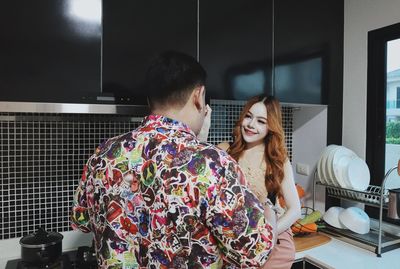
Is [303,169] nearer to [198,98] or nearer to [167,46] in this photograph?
[167,46]

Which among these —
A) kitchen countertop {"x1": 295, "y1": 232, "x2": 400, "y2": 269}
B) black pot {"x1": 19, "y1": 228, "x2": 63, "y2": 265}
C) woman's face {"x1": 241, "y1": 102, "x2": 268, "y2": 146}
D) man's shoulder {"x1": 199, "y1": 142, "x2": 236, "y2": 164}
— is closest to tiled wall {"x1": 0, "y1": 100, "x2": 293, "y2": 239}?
black pot {"x1": 19, "y1": 228, "x2": 63, "y2": 265}

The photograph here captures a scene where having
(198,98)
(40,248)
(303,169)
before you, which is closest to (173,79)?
(198,98)

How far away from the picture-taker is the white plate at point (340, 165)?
1848 mm

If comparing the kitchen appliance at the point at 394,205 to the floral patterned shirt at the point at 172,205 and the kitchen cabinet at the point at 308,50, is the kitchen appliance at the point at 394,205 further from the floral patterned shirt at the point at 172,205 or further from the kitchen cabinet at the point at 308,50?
the floral patterned shirt at the point at 172,205

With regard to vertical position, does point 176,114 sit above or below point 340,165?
above

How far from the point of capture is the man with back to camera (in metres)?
0.77

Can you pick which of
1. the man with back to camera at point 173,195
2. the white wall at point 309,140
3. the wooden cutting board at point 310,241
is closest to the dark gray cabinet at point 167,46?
the white wall at point 309,140

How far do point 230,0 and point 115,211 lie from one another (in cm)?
127

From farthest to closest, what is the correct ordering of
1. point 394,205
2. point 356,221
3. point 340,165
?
point 340,165 → point 356,221 → point 394,205

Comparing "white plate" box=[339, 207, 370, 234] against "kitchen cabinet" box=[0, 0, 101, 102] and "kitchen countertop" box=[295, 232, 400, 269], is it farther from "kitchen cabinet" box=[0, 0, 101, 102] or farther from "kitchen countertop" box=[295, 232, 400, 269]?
"kitchen cabinet" box=[0, 0, 101, 102]

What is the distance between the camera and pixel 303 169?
7.54ft

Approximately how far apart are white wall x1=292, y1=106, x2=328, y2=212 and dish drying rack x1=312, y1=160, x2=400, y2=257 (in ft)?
0.88

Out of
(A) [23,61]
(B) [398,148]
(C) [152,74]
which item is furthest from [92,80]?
(B) [398,148]

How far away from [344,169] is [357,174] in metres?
0.08
